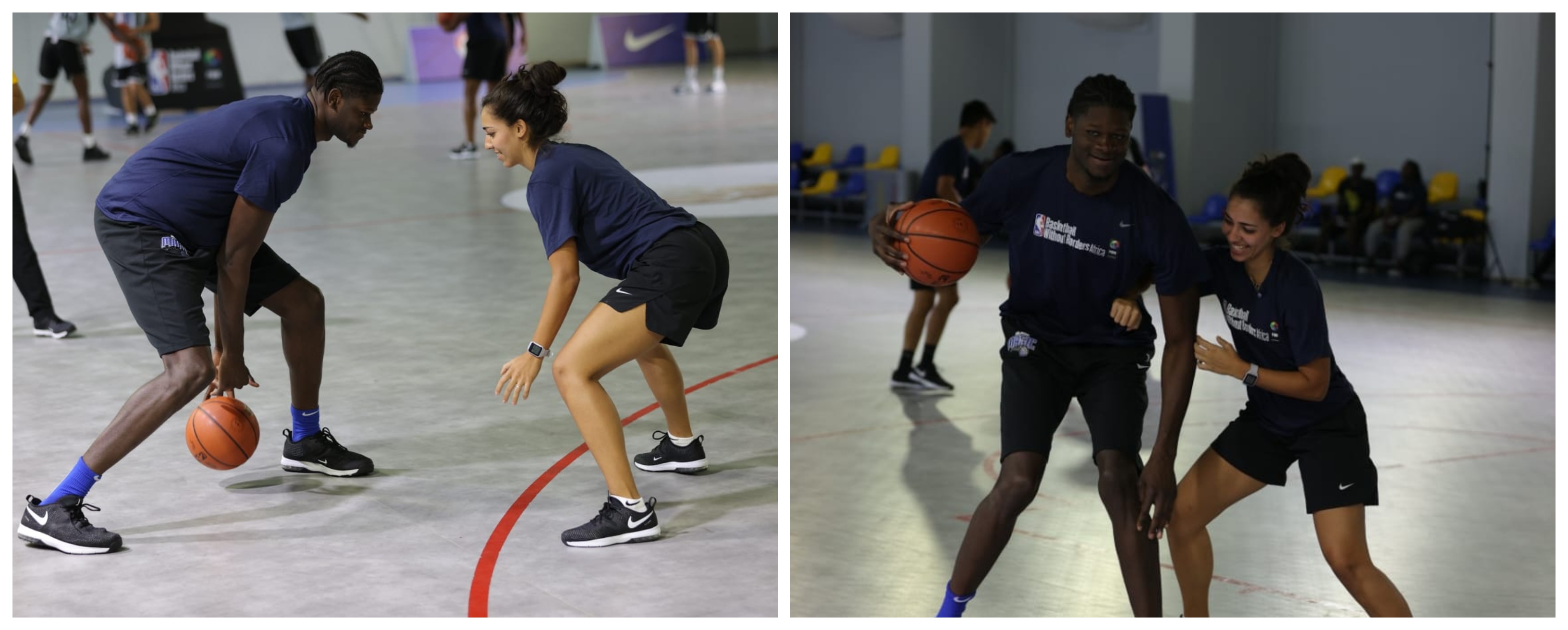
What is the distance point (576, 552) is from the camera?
4.47 metres

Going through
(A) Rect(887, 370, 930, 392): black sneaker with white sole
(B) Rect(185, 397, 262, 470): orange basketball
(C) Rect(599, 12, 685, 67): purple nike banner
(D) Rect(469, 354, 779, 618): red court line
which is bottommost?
(A) Rect(887, 370, 930, 392): black sneaker with white sole

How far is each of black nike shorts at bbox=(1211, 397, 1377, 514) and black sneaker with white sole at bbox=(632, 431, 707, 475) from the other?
1873mm

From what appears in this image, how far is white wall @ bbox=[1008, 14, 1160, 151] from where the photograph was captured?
1616 cm

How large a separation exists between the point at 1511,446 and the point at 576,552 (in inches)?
181

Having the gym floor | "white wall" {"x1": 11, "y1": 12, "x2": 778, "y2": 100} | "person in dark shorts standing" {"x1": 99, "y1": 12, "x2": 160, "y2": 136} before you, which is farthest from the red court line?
"white wall" {"x1": 11, "y1": 12, "x2": 778, "y2": 100}

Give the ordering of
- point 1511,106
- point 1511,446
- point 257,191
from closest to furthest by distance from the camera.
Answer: point 257,191 → point 1511,446 → point 1511,106

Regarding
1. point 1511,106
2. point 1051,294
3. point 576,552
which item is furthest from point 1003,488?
point 1511,106

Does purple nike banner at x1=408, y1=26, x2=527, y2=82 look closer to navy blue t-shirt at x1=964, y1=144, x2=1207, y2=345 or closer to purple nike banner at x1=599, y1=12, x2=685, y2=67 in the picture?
purple nike banner at x1=599, y1=12, x2=685, y2=67

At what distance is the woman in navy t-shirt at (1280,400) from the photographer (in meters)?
3.82

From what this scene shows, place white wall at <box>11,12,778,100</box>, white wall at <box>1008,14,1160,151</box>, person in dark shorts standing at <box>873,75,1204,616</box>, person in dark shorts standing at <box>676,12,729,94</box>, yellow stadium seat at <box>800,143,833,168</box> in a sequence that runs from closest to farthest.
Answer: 1. person in dark shorts standing at <box>873,75,1204,616</box>
2. white wall at <box>1008,14,1160,151</box>
3. yellow stadium seat at <box>800,143,833,168</box>
4. white wall at <box>11,12,778,100</box>
5. person in dark shorts standing at <box>676,12,729,94</box>

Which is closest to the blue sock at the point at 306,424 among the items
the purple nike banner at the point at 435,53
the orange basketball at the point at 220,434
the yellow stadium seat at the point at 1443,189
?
the orange basketball at the point at 220,434

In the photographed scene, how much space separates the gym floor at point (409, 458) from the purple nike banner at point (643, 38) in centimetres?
1391

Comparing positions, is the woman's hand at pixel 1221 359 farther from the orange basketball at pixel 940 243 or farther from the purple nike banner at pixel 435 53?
the purple nike banner at pixel 435 53

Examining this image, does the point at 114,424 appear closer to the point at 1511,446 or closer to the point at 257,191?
the point at 257,191
